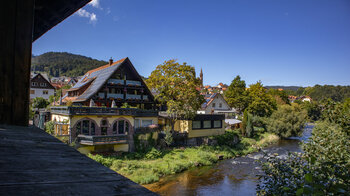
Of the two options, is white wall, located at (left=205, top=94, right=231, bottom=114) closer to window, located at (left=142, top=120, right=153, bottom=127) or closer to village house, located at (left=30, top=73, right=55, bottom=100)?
window, located at (left=142, top=120, right=153, bottom=127)

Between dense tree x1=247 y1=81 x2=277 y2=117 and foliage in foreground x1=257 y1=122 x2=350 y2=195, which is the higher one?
dense tree x1=247 y1=81 x2=277 y2=117

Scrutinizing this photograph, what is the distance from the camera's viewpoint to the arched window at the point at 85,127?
21.1m

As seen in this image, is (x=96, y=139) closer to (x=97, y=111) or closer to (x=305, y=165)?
(x=97, y=111)

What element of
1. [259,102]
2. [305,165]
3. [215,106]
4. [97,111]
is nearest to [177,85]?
[97,111]

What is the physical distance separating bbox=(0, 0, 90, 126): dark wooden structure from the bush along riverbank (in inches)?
663

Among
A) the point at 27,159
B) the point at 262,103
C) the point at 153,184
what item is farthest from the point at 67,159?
the point at 262,103

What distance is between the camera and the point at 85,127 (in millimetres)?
21625

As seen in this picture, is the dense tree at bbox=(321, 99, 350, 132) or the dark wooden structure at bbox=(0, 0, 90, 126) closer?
the dark wooden structure at bbox=(0, 0, 90, 126)

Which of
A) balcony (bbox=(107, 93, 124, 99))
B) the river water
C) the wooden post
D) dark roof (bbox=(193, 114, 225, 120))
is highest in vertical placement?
balcony (bbox=(107, 93, 124, 99))

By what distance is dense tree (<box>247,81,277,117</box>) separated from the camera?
51.1m

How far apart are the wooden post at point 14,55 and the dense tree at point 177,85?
2505cm

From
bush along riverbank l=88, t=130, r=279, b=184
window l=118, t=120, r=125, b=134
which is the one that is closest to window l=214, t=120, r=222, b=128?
bush along riverbank l=88, t=130, r=279, b=184

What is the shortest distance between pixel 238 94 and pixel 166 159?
36026 millimetres

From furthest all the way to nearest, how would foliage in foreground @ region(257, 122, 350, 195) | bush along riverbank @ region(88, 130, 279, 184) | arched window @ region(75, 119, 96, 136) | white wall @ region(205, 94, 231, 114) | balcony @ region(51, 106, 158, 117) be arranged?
white wall @ region(205, 94, 231, 114)
arched window @ region(75, 119, 96, 136)
balcony @ region(51, 106, 158, 117)
bush along riverbank @ region(88, 130, 279, 184)
foliage in foreground @ region(257, 122, 350, 195)
